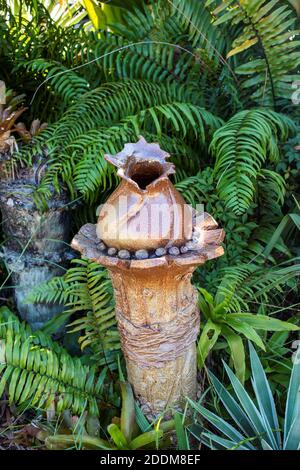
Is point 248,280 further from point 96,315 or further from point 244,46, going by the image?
point 244,46

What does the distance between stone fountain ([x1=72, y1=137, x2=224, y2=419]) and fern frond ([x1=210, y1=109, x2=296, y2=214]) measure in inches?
16.4

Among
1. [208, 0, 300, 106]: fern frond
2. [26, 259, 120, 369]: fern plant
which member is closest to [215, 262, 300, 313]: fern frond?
[26, 259, 120, 369]: fern plant

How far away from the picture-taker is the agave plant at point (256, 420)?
1.46 meters

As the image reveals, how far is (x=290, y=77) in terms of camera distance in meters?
2.15

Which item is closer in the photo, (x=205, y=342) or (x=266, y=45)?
(x=205, y=342)

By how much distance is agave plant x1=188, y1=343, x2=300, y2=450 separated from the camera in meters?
1.46

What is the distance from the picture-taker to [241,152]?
190cm

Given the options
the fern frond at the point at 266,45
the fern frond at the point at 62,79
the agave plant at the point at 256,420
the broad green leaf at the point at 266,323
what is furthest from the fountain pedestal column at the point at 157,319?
the fern frond at the point at 266,45

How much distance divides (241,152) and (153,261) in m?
0.85

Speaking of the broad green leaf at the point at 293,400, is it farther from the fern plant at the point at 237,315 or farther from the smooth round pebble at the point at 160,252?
the smooth round pebble at the point at 160,252

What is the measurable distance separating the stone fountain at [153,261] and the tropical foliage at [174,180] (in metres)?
0.12

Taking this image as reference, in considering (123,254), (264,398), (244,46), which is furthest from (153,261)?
(244,46)
